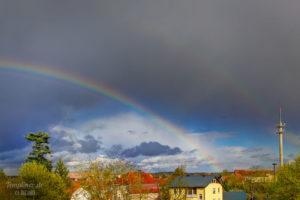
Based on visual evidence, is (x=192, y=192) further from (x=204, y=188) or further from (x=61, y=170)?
(x=61, y=170)

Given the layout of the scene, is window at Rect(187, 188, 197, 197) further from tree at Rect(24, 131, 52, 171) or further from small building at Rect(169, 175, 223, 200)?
tree at Rect(24, 131, 52, 171)

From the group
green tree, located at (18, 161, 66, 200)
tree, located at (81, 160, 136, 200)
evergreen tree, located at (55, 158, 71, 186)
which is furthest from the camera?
evergreen tree, located at (55, 158, 71, 186)

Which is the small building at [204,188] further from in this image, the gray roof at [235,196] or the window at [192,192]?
the gray roof at [235,196]

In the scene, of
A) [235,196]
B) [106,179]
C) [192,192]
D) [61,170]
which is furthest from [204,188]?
[106,179]

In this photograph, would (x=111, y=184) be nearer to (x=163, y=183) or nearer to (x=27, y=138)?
(x=163, y=183)

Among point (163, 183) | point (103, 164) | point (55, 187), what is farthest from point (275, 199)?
point (55, 187)

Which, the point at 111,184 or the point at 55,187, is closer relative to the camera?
the point at 111,184

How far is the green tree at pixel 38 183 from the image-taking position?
40875mm

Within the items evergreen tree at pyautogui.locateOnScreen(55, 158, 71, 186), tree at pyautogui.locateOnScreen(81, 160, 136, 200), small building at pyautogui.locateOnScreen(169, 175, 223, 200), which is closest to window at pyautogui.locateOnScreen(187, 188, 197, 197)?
small building at pyautogui.locateOnScreen(169, 175, 223, 200)

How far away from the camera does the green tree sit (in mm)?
40875

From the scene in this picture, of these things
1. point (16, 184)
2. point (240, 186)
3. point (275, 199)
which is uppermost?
point (16, 184)

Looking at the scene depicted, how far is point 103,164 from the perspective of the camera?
100 ft

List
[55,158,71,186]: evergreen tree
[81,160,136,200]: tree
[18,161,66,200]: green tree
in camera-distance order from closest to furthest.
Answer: [81,160,136,200]: tree → [18,161,66,200]: green tree → [55,158,71,186]: evergreen tree

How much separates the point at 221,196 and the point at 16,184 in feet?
179
